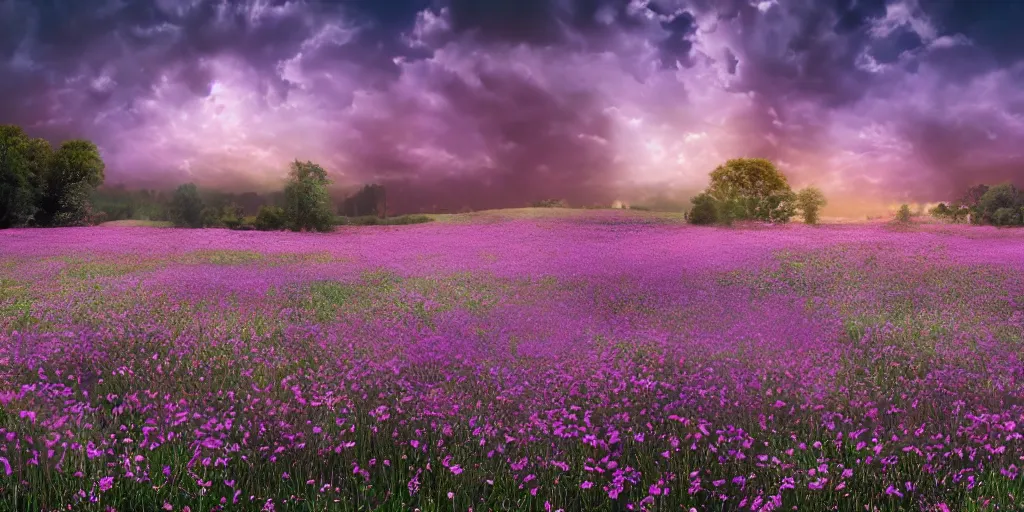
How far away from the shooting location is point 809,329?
340 inches

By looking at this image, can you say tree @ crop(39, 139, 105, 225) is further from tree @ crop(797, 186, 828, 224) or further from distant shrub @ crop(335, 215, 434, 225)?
tree @ crop(797, 186, 828, 224)

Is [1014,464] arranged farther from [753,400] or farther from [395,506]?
[395,506]

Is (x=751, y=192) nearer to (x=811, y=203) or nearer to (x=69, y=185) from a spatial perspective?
(x=811, y=203)

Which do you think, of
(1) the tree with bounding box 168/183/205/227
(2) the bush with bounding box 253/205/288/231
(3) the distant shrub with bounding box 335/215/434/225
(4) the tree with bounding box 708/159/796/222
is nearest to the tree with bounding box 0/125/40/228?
(1) the tree with bounding box 168/183/205/227

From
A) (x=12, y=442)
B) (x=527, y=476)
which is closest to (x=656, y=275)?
(x=527, y=476)

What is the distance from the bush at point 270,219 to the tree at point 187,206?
2542 mm

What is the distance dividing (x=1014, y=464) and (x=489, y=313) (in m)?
6.64

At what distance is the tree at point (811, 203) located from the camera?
106ft

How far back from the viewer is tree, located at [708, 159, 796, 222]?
28866 mm

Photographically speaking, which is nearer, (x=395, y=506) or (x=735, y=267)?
(x=395, y=506)

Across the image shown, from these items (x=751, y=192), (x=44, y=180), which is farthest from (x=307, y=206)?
(x=751, y=192)

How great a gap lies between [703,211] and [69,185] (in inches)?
1082

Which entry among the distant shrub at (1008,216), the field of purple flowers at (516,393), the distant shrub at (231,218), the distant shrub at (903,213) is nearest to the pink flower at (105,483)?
the field of purple flowers at (516,393)

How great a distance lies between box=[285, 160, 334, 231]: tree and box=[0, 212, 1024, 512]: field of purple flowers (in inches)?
601
